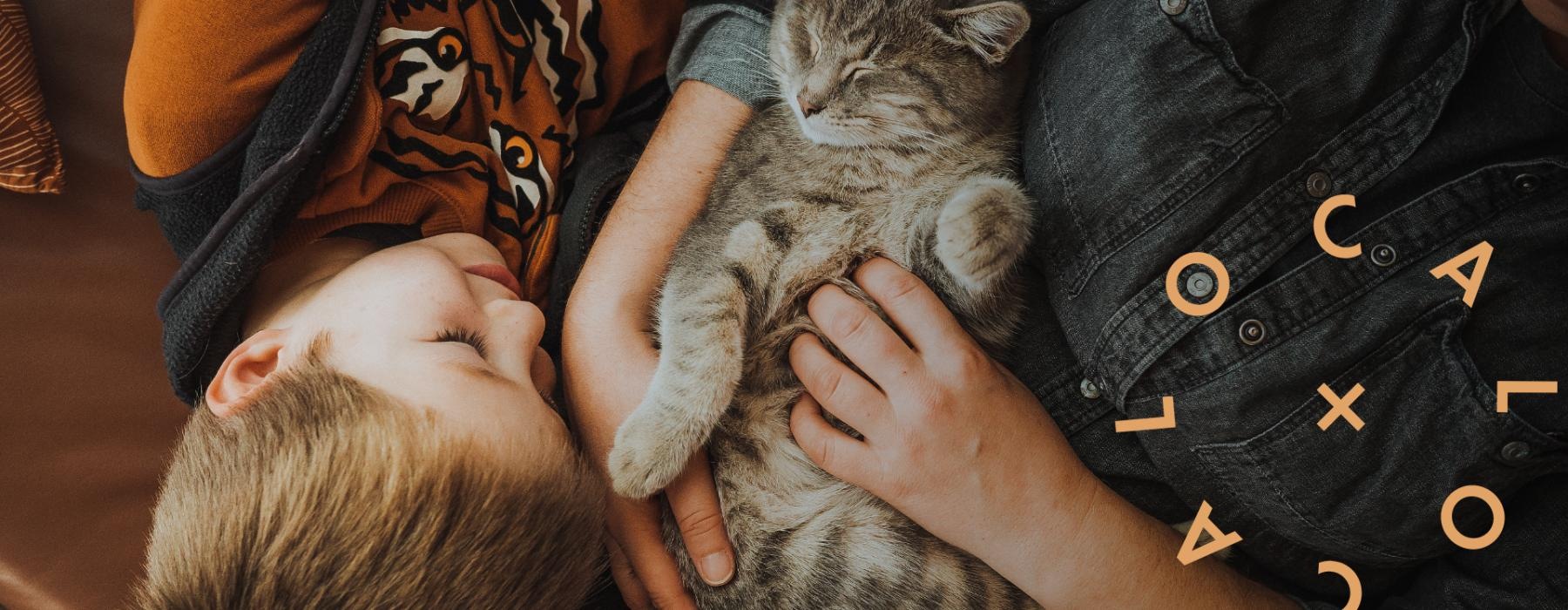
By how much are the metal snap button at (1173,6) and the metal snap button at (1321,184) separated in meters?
0.23

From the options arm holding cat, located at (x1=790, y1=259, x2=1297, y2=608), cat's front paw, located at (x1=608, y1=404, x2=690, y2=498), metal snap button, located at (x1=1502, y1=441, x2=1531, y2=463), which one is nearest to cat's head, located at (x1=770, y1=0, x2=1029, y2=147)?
arm holding cat, located at (x1=790, y1=259, x2=1297, y2=608)

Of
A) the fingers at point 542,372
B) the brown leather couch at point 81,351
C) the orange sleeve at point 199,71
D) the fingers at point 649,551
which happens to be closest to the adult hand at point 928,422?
the fingers at point 649,551

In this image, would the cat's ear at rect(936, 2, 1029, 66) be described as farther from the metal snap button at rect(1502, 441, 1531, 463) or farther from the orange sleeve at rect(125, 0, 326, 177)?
the orange sleeve at rect(125, 0, 326, 177)

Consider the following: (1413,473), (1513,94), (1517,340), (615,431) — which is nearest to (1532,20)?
(1513,94)

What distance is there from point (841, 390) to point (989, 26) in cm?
49

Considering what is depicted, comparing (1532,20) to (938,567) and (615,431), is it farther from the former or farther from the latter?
(615,431)

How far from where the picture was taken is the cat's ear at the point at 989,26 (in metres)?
0.95

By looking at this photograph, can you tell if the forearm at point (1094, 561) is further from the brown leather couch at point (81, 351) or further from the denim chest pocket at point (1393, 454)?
the brown leather couch at point (81, 351)

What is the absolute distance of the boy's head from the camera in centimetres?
72

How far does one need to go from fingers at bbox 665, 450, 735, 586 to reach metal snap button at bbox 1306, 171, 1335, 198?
30.4 inches

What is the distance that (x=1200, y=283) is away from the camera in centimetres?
90

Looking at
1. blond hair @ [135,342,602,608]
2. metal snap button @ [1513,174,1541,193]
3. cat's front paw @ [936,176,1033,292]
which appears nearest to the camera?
blond hair @ [135,342,602,608]

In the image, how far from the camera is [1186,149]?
34.5 inches

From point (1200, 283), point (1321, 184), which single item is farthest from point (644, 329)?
point (1321, 184)
